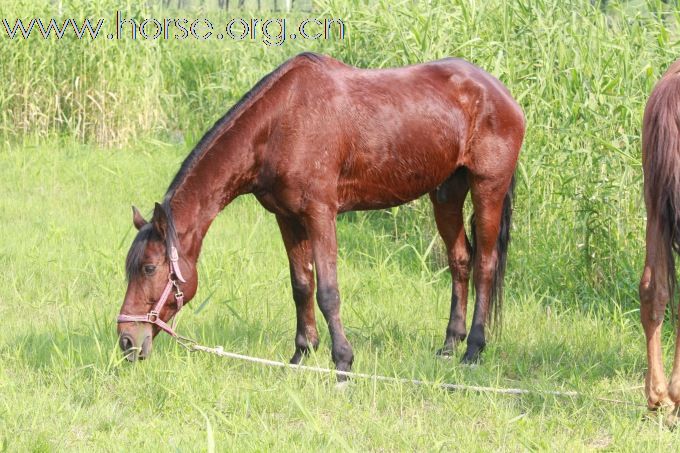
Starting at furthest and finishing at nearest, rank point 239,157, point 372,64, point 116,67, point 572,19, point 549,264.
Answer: point 116,67 → point 372,64 → point 572,19 → point 549,264 → point 239,157

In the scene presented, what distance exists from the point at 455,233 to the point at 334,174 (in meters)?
1.22

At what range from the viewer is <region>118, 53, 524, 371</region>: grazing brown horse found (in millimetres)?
5305

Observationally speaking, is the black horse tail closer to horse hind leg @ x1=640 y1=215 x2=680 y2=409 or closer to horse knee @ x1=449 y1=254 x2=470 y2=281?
horse knee @ x1=449 y1=254 x2=470 y2=281

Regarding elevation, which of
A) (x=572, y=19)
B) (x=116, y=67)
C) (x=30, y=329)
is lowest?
(x=30, y=329)

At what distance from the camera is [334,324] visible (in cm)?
550

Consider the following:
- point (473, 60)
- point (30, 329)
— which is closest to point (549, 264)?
point (473, 60)

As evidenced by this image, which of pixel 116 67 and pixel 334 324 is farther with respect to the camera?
pixel 116 67

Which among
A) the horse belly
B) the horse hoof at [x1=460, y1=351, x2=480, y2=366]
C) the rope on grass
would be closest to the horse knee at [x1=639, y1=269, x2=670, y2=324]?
the rope on grass

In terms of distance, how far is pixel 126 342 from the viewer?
17.2 ft

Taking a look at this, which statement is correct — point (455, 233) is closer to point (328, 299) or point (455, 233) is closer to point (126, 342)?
point (328, 299)

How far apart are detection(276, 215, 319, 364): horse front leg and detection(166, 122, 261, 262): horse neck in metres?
0.49

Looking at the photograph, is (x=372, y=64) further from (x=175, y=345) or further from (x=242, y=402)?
(x=242, y=402)

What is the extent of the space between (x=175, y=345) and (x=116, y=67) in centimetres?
690

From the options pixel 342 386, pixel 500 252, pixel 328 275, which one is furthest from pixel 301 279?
pixel 500 252
